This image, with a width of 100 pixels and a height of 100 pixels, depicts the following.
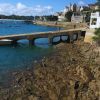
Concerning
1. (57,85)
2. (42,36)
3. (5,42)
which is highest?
(57,85)

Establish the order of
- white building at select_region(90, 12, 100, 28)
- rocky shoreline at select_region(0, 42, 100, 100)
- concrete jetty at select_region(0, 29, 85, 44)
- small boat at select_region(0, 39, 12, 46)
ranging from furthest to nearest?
white building at select_region(90, 12, 100, 28) → concrete jetty at select_region(0, 29, 85, 44) → small boat at select_region(0, 39, 12, 46) → rocky shoreline at select_region(0, 42, 100, 100)

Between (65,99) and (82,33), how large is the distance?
165ft

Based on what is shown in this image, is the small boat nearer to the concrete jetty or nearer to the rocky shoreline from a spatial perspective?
the concrete jetty

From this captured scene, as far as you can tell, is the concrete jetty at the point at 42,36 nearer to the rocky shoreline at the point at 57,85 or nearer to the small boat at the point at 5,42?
the small boat at the point at 5,42

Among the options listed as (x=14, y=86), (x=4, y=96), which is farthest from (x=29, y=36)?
(x=4, y=96)

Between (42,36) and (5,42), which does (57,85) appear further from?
(42,36)

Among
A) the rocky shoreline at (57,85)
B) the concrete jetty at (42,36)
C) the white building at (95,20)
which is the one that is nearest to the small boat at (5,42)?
the concrete jetty at (42,36)

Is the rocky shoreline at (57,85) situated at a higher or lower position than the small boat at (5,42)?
higher

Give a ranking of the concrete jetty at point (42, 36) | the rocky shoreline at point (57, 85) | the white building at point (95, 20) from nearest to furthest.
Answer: the rocky shoreline at point (57, 85) < the concrete jetty at point (42, 36) < the white building at point (95, 20)

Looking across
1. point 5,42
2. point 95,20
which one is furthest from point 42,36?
point 95,20

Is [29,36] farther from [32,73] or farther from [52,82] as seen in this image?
[52,82]

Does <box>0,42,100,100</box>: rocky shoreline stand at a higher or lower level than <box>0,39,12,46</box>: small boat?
higher

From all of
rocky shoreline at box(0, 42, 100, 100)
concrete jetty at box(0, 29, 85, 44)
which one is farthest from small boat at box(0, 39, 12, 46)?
rocky shoreline at box(0, 42, 100, 100)

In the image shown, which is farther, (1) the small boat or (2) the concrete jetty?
(2) the concrete jetty
